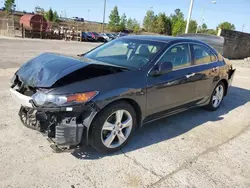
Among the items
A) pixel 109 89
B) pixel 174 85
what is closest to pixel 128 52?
pixel 174 85

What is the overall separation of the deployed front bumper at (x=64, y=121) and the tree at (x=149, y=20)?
63.7 m

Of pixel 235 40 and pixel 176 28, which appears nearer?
pixel 235 40

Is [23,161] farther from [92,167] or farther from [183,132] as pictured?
[183,132]

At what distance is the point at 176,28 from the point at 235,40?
41.7 metres

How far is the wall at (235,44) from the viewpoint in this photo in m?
18.0

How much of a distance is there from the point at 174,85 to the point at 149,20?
213ft

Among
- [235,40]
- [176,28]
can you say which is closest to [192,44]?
[235,40]

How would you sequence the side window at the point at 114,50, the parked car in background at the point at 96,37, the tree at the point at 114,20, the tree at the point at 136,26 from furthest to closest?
the tree at the point at 114,20, the tree at the point at 136,26, the parked car in background at the point at 96,37, the side window at the point at 114,50

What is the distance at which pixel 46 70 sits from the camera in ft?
9.91

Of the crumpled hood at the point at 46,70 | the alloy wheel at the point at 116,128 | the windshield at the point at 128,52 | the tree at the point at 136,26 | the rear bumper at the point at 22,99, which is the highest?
the tree at the point at 136,26

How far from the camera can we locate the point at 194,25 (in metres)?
62.5

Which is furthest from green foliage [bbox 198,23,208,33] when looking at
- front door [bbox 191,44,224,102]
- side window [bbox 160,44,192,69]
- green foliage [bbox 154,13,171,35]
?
side window [bbox 160,44,192,69]

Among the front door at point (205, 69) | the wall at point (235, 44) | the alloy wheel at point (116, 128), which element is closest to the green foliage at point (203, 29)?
the wall at point (235, 44)

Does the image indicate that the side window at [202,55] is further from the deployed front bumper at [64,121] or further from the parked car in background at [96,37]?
the parked car in background at [96,37]
